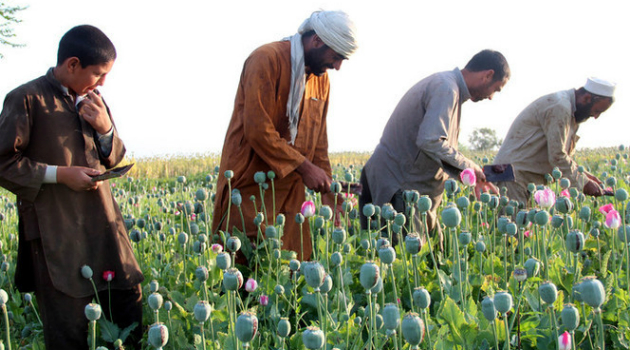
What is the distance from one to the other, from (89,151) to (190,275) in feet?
3.41

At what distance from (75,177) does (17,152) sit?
26 centimetres

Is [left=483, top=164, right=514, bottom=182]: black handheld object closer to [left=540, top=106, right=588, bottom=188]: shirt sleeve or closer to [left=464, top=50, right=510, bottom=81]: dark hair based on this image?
[left=464, top=50, right=510, bottom=81]: dark hair

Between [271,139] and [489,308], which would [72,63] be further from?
[489,308]

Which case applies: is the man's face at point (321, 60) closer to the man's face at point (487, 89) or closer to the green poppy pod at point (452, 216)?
the man's face at point (487, 89)

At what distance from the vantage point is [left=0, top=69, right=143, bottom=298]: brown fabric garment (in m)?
2.28

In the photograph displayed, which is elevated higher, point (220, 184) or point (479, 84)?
Answer: point (479, 84)

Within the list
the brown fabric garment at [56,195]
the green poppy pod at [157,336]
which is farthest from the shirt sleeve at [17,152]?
the green poppy pod at [157,336]

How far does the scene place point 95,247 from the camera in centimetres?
251

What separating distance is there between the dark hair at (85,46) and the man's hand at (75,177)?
0.44 m

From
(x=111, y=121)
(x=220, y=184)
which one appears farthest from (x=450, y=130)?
(x=111, y=121)

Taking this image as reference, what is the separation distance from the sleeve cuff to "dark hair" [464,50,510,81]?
106 inches

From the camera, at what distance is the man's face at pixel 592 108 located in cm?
458

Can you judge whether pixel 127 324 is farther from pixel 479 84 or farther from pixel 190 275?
pixel 479 84

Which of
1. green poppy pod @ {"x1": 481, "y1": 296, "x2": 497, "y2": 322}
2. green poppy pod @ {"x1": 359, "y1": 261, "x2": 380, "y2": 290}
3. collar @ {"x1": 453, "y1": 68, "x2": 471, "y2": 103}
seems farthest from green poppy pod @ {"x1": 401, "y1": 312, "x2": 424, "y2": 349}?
collar @ {"x1": 453, "y1": 68, "x2": 471, "y2": 103}
